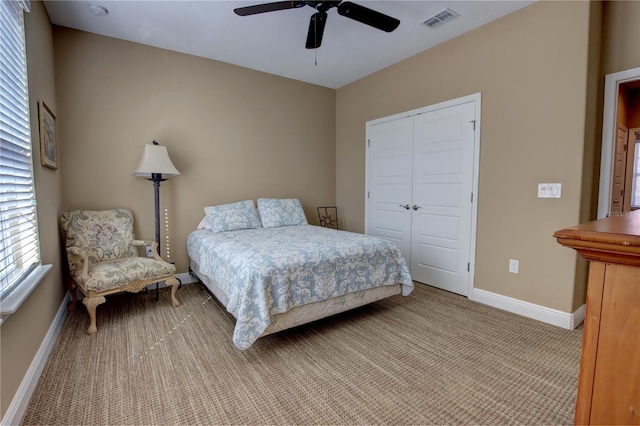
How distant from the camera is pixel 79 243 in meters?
2.80

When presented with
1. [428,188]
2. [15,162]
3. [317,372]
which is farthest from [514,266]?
[15,162]

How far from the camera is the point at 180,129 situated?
3518 millimetres

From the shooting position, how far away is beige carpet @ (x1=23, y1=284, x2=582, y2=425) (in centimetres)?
157

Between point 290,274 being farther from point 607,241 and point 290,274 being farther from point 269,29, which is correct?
point 269,29

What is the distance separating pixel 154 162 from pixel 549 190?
3.62 metres

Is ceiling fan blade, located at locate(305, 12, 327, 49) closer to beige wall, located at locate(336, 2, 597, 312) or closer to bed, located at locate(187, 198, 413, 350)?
beige wall, located at locate(336, 2, 597, 312)

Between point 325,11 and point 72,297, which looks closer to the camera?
point 325,11

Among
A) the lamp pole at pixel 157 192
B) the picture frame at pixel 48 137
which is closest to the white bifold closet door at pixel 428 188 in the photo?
the lamp pole at pixel 157 192

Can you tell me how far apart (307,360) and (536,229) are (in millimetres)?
2226

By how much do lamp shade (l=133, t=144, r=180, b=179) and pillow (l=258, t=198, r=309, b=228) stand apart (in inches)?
43.9

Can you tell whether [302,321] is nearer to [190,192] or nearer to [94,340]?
[94,340]

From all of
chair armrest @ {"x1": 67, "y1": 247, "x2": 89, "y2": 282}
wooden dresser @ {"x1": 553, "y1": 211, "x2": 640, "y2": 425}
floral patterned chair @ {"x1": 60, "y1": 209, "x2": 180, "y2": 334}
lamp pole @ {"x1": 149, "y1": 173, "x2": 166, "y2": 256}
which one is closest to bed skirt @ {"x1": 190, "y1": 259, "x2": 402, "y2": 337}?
floral patterned chair @ {"x1": 60, "y1": 209, "x2": 180, "y2": 334}

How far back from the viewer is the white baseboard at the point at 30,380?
144 cm

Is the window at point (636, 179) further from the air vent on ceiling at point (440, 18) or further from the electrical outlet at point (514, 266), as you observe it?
the air vent on ceiling at point (440, 18)
